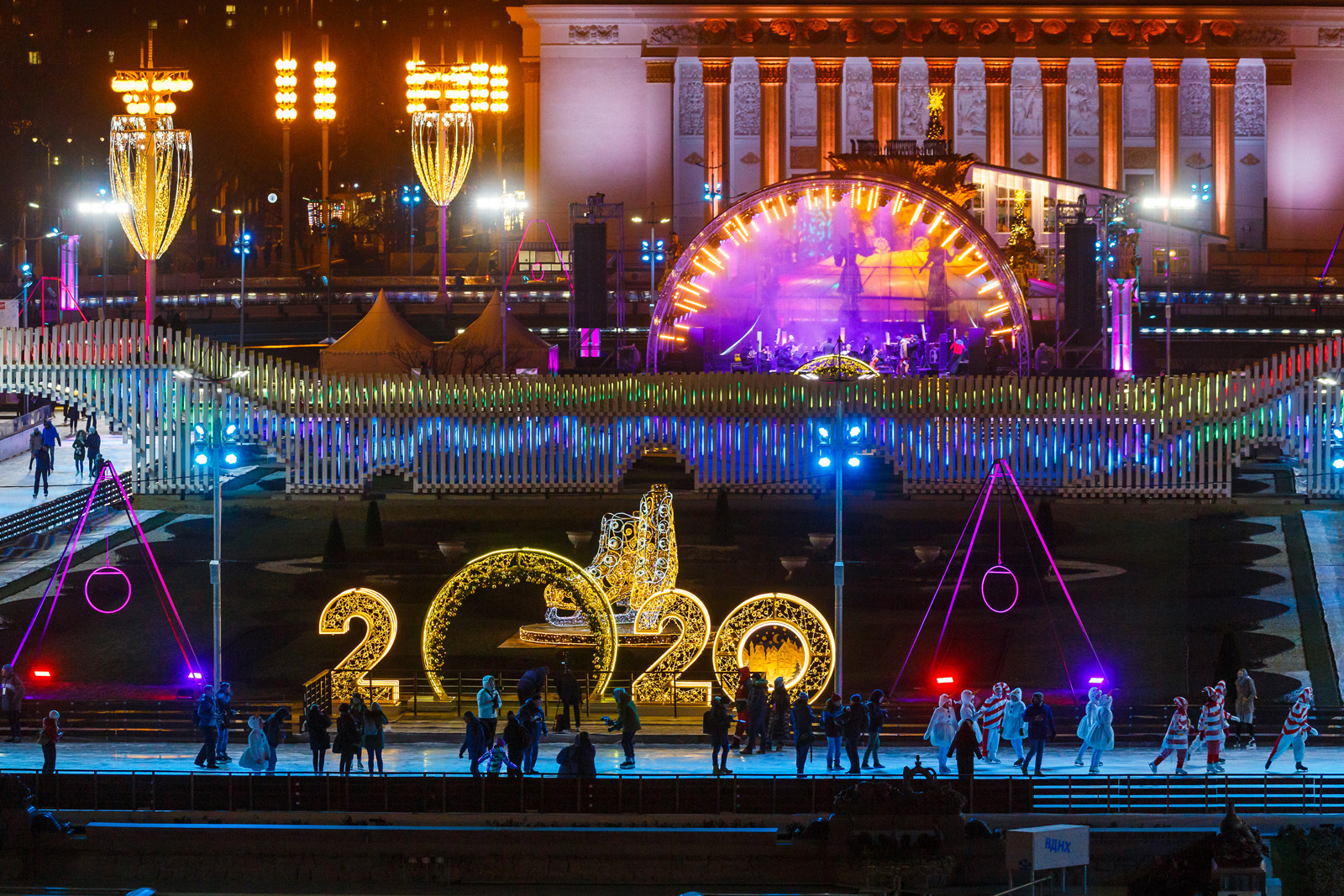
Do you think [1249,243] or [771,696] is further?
[1249,243]

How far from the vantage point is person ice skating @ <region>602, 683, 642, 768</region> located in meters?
30.4

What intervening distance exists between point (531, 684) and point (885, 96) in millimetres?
70567

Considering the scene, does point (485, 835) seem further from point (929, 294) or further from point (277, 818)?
point (929, 294)

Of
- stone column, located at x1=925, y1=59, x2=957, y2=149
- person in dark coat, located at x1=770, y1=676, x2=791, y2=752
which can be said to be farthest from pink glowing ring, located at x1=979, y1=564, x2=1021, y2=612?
stone column, located at x1=925, y1=59, x2=957, y2=149

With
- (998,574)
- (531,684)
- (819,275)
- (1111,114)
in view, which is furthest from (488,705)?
(1111,114)

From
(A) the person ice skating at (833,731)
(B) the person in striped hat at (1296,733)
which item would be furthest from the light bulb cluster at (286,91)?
(B) the person in striped hat at (1296,733)

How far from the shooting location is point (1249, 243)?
9894 cm

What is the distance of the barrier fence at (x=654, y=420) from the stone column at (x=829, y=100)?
1989 inches

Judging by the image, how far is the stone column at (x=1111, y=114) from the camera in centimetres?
9950

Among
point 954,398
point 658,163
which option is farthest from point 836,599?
point 658,163

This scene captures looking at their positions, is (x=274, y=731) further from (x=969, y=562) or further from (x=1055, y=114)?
(x=1055, y=114)

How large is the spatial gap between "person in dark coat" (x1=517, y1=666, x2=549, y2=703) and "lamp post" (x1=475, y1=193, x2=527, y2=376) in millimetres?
22261

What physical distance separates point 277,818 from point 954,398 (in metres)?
Result: 24.8

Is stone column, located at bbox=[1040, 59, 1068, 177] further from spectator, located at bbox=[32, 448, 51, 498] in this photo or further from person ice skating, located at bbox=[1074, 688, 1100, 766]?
person ice skating, located at bbox=[1074, 688, 1100, 766]
